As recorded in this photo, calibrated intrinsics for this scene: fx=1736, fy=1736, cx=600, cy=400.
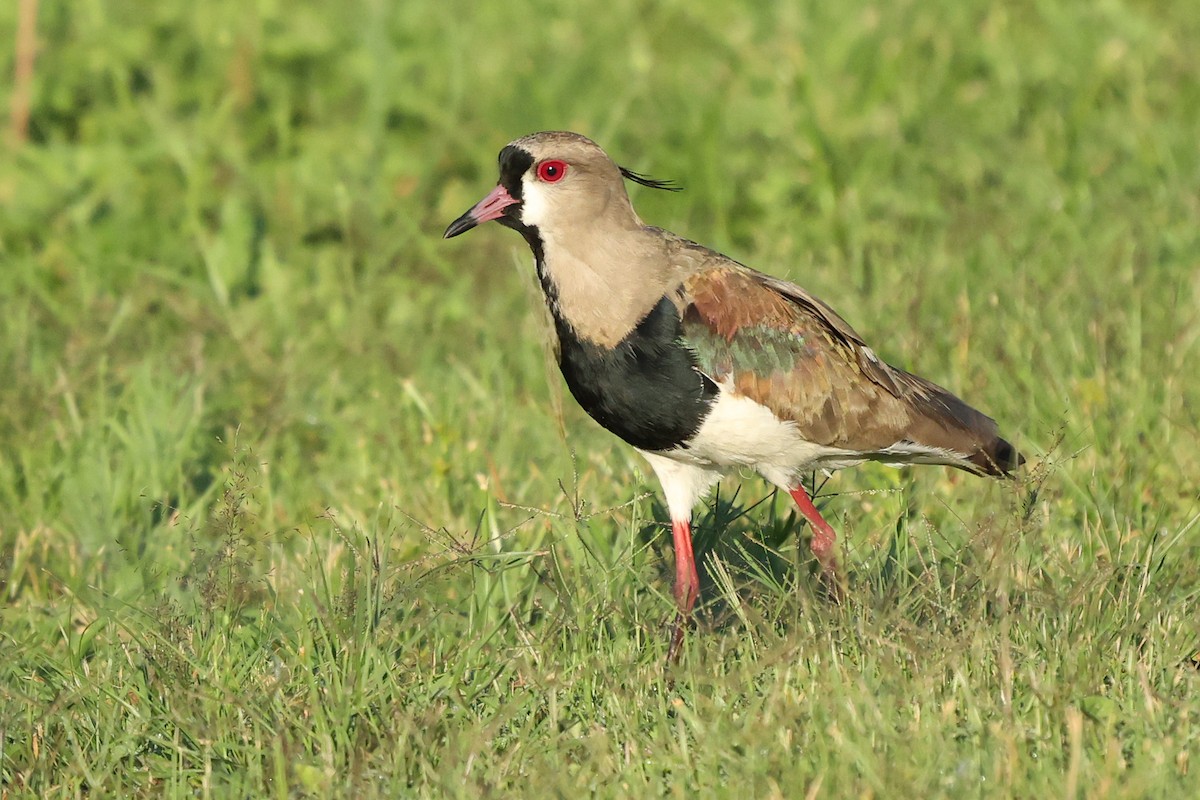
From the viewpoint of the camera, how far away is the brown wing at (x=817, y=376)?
180 inches

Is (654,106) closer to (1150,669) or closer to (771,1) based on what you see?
(771,1)

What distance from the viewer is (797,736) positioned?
3666 mm

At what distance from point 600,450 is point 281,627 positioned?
5.49 feet

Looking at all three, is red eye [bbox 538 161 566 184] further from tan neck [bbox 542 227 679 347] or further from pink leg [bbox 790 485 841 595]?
pink leg [bbox 790 485 841 595]

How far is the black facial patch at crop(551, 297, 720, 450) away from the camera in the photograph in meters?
4.45

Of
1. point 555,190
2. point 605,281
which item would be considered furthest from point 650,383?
point 555,190

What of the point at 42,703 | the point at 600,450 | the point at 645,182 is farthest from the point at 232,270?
the point at 42,703

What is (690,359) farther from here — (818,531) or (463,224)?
(463,224)

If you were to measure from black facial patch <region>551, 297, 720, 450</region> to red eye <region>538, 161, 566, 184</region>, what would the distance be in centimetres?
43

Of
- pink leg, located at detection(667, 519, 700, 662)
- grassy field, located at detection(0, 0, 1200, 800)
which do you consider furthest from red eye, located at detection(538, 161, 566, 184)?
pink leg, located at detection(667, 519, 700, 662)

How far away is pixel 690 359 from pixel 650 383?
0.13 meters

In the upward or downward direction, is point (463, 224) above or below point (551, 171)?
below

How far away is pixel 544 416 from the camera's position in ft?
19.8

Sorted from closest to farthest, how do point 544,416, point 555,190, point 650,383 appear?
point 650,383, point 555,190, point 544,416
